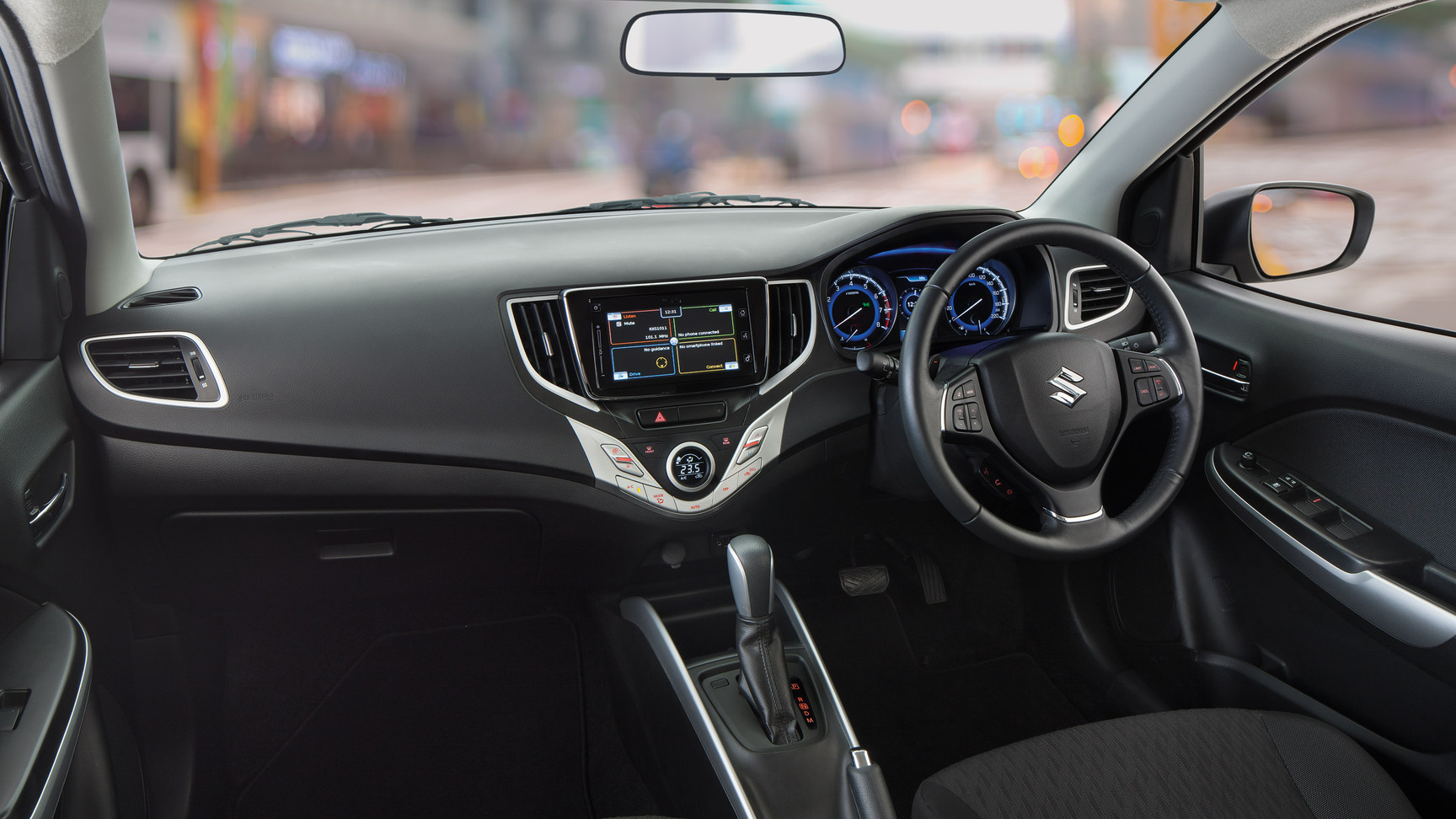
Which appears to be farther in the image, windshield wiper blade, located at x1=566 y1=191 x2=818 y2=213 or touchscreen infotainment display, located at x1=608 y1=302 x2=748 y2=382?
windshield wiper blade, located at x1=566 y1=191 x2=818 y2=213

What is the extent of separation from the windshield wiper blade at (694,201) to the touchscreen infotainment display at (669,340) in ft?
1.56

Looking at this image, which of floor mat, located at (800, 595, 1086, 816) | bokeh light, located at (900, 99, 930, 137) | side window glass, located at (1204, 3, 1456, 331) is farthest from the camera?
bokeh light, located at (900, 99, 930, 137)

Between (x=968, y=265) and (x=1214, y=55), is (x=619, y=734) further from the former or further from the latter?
(x=1214, y=55)

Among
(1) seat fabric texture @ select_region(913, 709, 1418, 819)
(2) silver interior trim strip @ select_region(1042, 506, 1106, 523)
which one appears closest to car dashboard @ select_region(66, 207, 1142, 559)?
(2) silver interior trim strip @ select_region(1042, 506, 1106, 523)

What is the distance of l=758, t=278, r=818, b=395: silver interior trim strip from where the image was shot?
7.24 feet

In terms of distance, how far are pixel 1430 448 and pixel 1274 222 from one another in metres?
0.76

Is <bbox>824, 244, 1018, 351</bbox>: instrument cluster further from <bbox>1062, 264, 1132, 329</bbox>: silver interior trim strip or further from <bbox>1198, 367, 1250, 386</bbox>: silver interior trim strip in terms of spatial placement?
<bbox>1198, 367, 1250, 386</bbox>: silver interior trim strip

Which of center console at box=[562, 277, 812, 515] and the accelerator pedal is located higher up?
center console at box=[562, 277, 812, 515]

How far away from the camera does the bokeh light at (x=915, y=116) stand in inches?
115

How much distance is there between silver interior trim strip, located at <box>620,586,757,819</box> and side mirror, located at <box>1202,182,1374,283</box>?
1.43m

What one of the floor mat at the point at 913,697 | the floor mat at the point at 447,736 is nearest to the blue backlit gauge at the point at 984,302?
the floor mat at the point at 913,697

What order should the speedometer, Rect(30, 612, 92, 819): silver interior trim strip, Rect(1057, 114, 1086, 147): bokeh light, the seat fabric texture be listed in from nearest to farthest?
1. Rect(30, 612, 92, 819): silver interior trim strip
2. the seat fabric texture
3. the speedometer
4. Rect(1057, 114, 1086, 147): bokeh light

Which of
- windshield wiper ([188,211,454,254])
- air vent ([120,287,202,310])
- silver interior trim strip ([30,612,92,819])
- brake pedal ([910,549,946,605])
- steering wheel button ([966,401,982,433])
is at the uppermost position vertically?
windshield wiper ([188,211,454,254])

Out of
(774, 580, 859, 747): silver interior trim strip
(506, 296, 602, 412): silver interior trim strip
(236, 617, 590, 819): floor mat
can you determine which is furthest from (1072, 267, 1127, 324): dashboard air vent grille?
(236, 617, 590, 819): floor mat
